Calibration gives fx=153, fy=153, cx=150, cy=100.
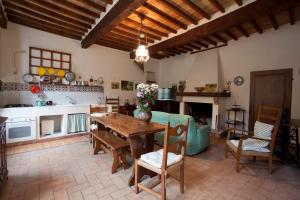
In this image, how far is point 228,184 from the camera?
2.17m

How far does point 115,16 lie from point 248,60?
411cm

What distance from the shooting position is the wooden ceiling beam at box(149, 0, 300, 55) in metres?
2.59

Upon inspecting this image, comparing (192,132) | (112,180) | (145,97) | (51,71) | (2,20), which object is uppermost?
(2,20)

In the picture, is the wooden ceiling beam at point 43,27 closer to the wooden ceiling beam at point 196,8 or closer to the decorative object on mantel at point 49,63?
the decorative object on mantel at point 49,63

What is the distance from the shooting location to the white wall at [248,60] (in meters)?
3.94

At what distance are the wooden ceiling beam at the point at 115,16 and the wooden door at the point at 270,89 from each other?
4039 millimetres

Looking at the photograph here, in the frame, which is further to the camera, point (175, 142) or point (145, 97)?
point (145, 97)

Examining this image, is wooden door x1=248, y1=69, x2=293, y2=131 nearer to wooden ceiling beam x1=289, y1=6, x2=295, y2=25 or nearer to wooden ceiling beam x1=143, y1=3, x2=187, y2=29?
wooden ceiling beam x1=289, y1=6, x2=295, y2=25

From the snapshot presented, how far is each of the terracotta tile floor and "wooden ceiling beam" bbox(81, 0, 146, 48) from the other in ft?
8.94

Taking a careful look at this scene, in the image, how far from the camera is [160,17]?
3559 mm

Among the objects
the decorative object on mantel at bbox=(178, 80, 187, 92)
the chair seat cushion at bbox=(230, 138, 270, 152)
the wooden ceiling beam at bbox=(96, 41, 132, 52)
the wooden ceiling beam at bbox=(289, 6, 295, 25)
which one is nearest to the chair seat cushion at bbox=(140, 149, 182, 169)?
the chair seat cushion at bbox=(230, 138, 270, 152)

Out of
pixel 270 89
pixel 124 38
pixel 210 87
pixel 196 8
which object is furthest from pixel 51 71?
pixel 270 89

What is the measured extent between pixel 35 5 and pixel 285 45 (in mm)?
6054

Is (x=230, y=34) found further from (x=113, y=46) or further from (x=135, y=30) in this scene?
(x=113, y=46)
